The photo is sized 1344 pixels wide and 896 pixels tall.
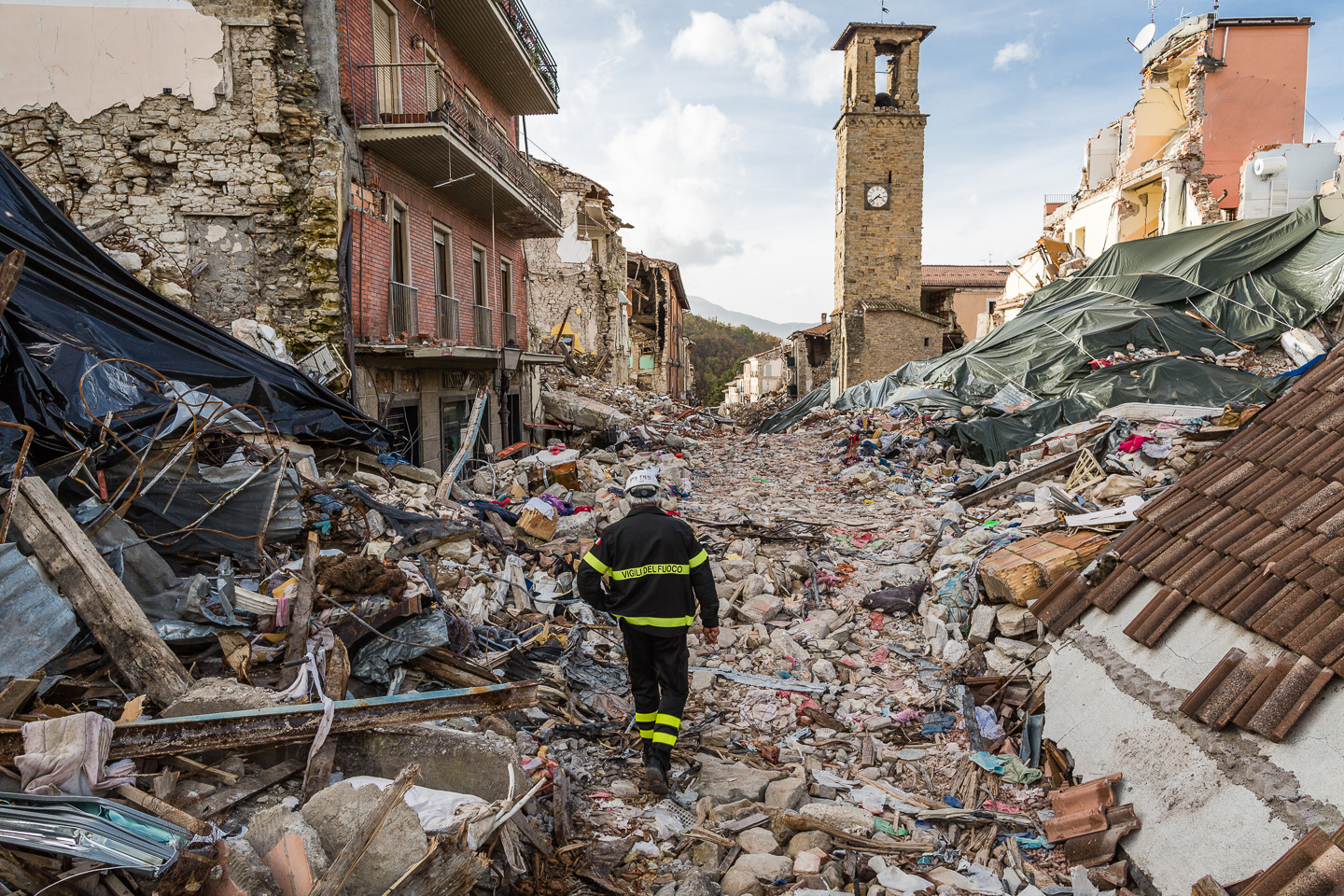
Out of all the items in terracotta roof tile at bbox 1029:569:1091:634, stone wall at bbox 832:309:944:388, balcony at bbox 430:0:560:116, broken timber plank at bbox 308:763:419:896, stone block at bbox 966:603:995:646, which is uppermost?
balcony at bbox 430:0:560:116

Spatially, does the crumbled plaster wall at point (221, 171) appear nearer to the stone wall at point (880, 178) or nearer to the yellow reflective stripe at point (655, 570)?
the yellow reflective stripe at point (655, 570)

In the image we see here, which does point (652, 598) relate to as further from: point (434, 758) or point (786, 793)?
point (434, 758)

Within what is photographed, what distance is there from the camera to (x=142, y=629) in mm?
3525

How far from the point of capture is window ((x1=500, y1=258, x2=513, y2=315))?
1616cm

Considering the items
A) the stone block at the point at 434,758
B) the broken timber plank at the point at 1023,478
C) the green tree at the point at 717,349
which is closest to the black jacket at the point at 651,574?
the stone block at the point at 434,758

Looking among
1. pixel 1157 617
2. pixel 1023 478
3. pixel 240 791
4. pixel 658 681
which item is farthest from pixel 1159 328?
pixel 240 791

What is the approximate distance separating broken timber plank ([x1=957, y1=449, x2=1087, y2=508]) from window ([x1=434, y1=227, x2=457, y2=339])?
872 cm

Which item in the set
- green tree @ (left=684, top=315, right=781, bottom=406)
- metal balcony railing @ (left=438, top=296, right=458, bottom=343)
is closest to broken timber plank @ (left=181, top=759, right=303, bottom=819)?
metal balcony railing @ (left=438, top=296, right=458, bottom=343)

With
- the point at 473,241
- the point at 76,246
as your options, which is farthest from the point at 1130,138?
the point at 76,246

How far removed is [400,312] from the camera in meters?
11.0

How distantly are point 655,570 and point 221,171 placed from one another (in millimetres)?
8809

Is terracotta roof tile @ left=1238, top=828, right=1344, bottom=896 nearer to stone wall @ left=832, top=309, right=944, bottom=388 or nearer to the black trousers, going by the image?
the black trousers

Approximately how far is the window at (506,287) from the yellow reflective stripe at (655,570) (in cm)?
1290

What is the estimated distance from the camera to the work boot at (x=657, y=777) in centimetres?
396
